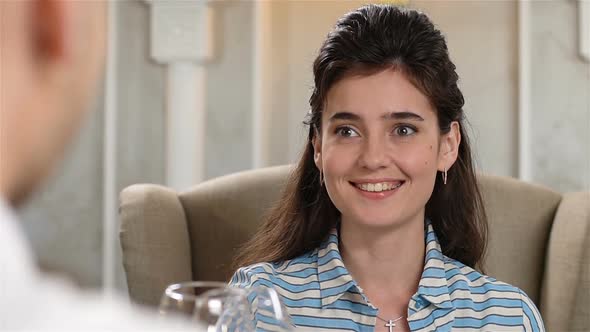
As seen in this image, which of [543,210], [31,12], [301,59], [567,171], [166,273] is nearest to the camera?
[166,273]

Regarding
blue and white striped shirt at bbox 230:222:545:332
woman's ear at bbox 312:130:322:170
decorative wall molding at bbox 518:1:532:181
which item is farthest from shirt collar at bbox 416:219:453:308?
decorative wall molding at bbox 518:1:532:181

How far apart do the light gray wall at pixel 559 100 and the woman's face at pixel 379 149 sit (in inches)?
51.4

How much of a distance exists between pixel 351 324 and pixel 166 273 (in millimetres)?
574

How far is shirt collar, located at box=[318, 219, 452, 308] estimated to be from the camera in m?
1.37

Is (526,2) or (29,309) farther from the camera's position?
(526,2)

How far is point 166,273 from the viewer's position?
1814 millimetres

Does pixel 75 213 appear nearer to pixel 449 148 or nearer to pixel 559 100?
pixel 559 100

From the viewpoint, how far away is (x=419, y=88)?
4.52 ft

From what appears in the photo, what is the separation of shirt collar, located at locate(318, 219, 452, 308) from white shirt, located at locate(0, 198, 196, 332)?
894 mm

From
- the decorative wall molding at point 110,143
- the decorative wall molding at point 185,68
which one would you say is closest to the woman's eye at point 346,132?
the decorative wall molding at point 185,68

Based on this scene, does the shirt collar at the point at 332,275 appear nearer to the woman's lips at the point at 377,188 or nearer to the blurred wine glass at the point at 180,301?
the woman's lips at the point at 377,188

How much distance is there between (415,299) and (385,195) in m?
0.17

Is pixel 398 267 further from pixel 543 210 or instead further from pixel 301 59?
pixel 301 59

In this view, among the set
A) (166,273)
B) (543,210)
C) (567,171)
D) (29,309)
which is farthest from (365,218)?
(567,171)
